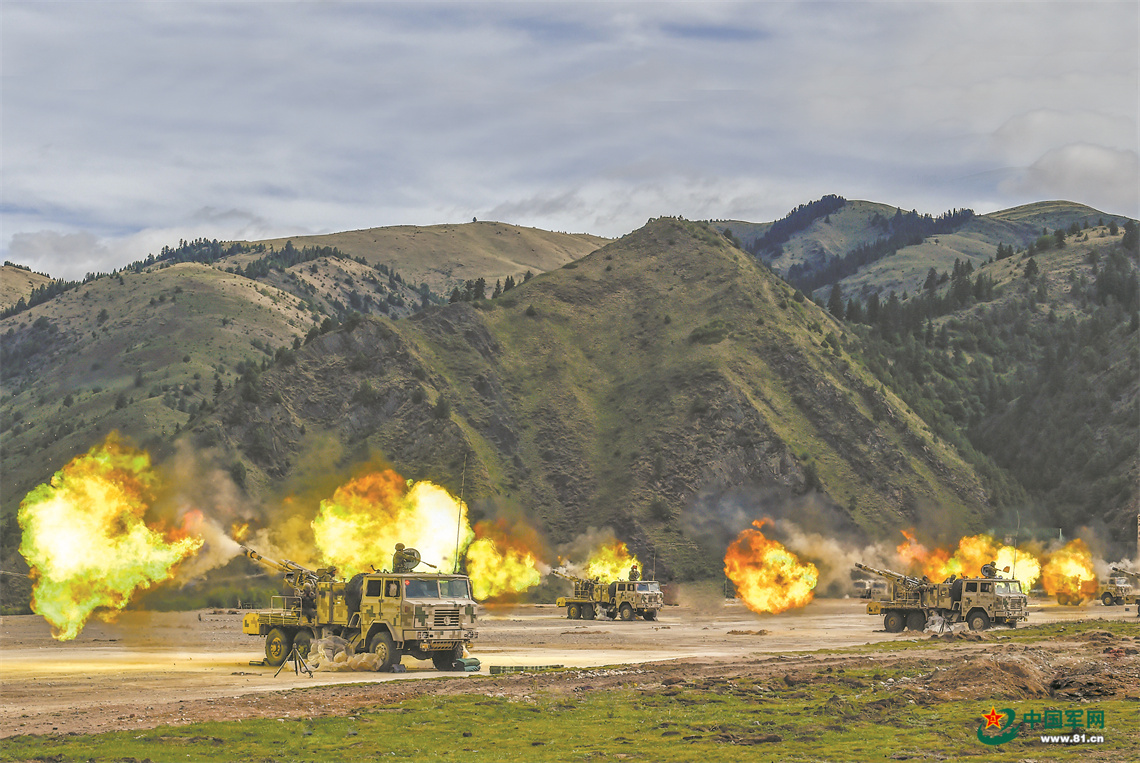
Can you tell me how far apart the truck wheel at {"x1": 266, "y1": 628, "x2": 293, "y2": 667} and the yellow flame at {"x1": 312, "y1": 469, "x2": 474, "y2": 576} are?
271 inches

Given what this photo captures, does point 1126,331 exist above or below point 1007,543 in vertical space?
above

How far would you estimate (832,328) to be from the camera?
167500mm

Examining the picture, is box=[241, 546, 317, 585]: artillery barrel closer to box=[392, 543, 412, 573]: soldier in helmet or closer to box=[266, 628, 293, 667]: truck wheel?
box=[266, 628, 293, 667]: truck wheel

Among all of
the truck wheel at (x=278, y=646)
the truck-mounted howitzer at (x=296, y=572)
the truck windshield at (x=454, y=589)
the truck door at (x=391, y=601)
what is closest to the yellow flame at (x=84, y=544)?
the truck-mounted howitzer at (x=296, y=572)

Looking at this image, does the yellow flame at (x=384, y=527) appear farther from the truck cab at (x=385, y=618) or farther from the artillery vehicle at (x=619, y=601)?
the artillery vehicle at (x=619, y=601)

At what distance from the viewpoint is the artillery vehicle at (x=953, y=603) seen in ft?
200

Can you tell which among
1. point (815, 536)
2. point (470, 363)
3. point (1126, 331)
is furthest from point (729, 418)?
point (1126, 331)

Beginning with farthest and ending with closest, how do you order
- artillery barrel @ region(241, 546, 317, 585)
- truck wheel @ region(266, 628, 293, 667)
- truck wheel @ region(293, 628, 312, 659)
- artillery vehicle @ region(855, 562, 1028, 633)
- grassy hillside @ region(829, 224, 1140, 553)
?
grassy hillside @ region(829, 224, 1140, 553), artillery vehicle @ region(855, 562, 1028, 633), artillery barrel @ region(241, 546, 317, 585), truck wheel @ region(266, 628, 293, 667), truck wheel @ region(293, 628, 312, 659)

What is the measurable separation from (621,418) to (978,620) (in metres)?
80.0

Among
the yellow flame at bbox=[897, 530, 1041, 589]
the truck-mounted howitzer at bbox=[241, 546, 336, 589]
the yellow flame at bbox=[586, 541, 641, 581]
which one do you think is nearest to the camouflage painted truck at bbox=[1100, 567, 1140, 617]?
the yellow flame at bbox=[897, 530, 1041, 589]

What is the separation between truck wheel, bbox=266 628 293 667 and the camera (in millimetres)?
40375

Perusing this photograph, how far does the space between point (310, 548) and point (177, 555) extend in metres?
34.6

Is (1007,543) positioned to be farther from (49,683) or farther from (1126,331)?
(49,683)

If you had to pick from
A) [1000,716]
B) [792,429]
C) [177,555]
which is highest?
[792,429]
